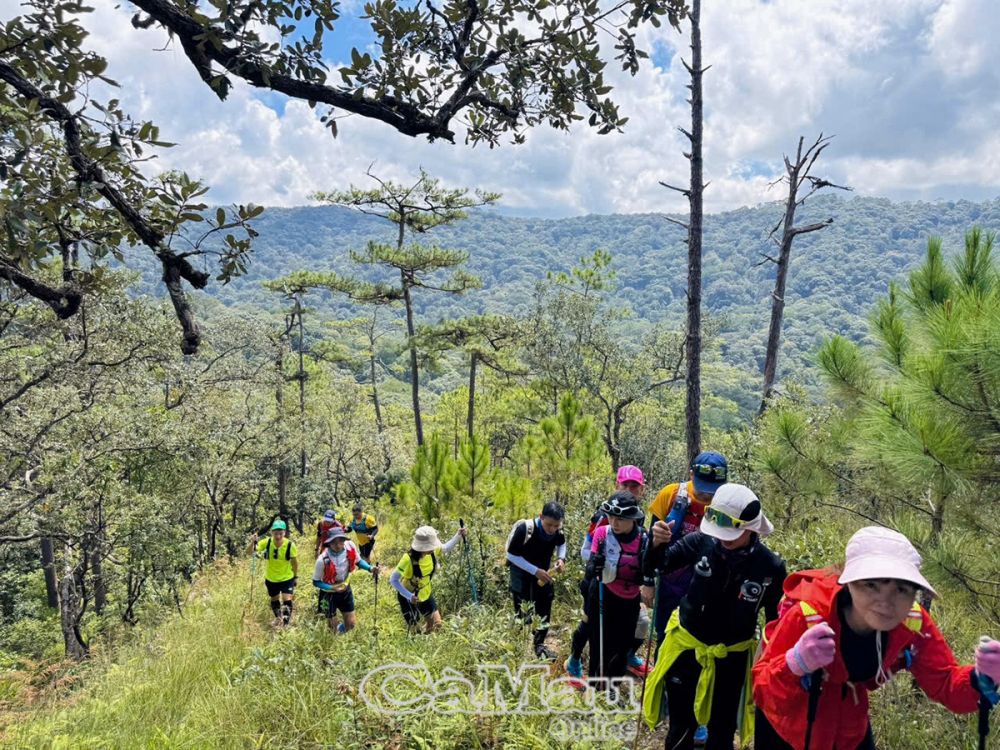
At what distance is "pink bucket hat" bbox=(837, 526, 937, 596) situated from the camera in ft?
5.66

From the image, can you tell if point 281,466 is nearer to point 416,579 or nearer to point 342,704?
point 416,579

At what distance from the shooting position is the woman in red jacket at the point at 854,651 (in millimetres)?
1776

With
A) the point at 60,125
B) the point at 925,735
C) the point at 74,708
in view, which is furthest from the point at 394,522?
the point at 60,125

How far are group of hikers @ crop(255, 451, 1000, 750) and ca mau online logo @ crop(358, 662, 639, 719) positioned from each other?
1.06ft

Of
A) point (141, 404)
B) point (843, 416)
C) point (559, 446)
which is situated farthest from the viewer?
point (141, 404)

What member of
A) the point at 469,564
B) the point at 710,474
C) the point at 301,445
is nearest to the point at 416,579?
the point at 469,564

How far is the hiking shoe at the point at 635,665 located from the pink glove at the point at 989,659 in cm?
275

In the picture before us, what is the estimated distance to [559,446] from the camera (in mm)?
9055

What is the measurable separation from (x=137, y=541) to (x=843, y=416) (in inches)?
563

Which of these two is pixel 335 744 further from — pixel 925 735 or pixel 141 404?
pixel 141 404

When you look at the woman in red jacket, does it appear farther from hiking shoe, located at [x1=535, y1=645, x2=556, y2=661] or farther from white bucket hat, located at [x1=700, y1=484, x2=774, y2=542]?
hiking shoe, located at [x1=535, y1=645, x2=556, y2=661]

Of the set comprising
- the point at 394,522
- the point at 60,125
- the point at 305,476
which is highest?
the point at 60,125

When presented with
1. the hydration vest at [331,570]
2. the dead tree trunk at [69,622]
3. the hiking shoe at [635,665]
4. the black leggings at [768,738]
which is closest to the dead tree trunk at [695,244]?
the hiking shoe at [635,665]

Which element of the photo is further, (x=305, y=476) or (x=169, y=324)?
(x=305, y=476)
